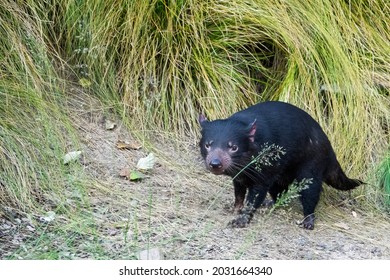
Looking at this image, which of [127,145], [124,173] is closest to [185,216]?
[124,173]

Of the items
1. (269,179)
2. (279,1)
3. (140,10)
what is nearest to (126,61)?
(140,10)

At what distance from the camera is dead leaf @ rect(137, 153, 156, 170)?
502 centimetres

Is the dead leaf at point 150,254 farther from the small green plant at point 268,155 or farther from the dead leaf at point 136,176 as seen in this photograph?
the dead leaf at point 136,176

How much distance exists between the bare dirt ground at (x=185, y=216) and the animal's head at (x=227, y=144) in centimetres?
23

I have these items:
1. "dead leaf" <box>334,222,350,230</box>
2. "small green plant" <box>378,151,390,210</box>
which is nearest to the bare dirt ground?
"dead leaf" <box>334,222,350,230</box>

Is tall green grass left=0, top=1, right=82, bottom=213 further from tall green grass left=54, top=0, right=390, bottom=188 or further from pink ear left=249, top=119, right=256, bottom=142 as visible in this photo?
pink ear left=249, top=119, right=256, bottom=142

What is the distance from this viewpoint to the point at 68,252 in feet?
13.2

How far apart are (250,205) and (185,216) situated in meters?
0.36

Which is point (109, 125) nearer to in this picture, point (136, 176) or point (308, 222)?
point (136, 176)

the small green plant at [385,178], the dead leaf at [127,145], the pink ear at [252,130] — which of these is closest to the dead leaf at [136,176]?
the dead leaf at [127,145]

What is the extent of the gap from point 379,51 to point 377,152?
27.9 inches

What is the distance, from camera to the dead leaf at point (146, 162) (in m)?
5.02

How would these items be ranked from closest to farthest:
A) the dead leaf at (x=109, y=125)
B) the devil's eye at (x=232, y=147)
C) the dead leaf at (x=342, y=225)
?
the devil's eye at (x=232, y=147), the dead leaf at (x=342, y=225), the dead leaf at (x=109, y=125)

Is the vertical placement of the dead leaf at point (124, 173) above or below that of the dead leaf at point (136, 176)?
below
